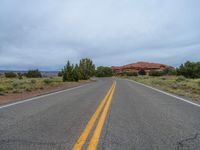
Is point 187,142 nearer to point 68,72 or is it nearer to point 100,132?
point 100,132

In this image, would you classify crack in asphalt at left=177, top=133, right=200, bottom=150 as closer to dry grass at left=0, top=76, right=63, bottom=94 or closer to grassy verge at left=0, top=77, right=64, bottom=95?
grassy verge at left=0, top=77, right=64, bottom=95

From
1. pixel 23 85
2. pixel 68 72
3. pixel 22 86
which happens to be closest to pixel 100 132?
pixel 22 86

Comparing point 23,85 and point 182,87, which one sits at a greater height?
point 23,85

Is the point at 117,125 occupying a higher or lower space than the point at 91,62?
lower

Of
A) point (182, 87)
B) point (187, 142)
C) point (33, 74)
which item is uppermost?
point (33, 74)

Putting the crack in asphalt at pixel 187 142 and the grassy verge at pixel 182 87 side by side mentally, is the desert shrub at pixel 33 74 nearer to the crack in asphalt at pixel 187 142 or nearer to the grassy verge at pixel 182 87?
the grassy verge at pixel 182 87

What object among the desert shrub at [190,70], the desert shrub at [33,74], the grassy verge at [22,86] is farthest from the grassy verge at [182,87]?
the desert shrub at [33,74]

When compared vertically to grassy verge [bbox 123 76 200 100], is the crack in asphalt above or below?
above

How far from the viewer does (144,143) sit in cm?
430

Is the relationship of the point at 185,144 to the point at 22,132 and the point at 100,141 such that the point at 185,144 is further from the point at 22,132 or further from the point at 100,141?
the point at 22,132

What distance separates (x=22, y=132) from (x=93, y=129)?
1.67 m

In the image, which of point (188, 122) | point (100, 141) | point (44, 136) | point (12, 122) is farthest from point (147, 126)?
point (12, 122)

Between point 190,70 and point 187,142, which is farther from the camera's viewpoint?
point 190,70

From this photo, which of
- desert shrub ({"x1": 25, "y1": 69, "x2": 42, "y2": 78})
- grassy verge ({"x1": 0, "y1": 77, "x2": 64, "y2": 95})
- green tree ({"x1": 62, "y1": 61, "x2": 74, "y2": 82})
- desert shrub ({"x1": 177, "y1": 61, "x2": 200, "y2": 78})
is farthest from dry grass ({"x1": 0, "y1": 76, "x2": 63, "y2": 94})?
desert shrub ({"x1": 25, "y1": 69, "x2": 42, "y2": 78})
